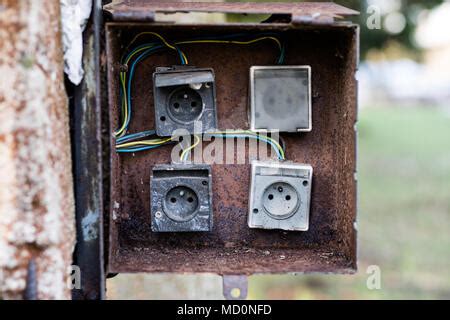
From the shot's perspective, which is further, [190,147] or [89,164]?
[190,147]

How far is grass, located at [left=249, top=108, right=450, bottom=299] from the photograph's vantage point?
466cm

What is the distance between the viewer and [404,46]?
20.0 feet

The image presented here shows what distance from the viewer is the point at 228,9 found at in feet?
4.81

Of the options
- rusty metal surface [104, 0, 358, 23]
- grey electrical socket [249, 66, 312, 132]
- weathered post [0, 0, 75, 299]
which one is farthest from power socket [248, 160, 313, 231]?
weathered post [0, 0, 75, 299]

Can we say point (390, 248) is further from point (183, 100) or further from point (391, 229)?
point (183, 100)

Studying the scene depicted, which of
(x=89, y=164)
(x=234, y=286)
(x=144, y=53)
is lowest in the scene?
(x=234, y=286)

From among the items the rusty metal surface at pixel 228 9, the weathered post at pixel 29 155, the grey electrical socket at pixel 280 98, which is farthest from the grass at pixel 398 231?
the weathered post at pixel 29 155

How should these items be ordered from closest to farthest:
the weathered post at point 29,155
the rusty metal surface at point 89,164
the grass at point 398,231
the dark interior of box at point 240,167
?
1. the weathered post at point 29,155
2. the rusty metal surface at point 89,164
3. the dark interior of box at point 240,167
4. the grass at point 398,231

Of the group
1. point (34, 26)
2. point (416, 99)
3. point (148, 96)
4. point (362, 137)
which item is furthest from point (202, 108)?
point (416, 99)

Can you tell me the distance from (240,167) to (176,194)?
22 cm

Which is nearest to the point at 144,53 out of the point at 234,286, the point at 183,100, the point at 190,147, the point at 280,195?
the point at 183,100

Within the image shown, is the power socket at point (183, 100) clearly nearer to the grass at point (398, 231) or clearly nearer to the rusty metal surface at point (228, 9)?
the rusty metal surface at point (228, 9)

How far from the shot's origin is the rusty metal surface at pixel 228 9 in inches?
55.2
